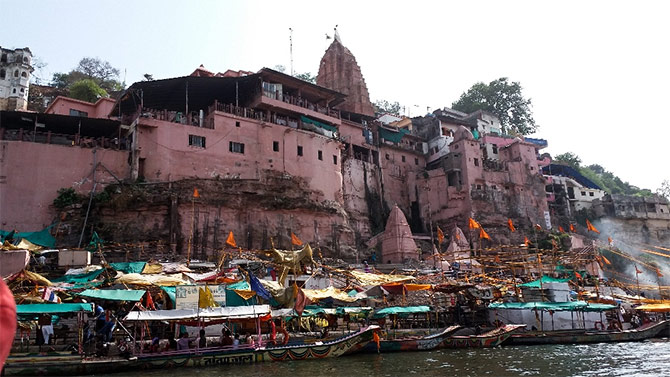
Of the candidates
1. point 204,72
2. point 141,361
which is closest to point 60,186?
point 204,72

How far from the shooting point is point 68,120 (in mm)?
32688

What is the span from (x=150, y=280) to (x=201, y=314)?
4.91 meters

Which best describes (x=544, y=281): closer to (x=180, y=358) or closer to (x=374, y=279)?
(x=374, y=279)

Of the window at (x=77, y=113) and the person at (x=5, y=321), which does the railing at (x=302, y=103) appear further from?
the person at (x=5, y=321)

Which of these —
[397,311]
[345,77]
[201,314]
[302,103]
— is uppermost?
[345,77]

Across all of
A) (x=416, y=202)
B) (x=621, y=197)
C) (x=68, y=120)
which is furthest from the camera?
(x=621, y=197)

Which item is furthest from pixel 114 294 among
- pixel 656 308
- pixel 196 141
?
pixel 656 308

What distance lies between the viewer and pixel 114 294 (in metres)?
18.3

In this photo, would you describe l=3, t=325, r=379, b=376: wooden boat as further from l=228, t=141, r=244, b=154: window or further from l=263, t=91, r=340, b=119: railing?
l=263, t=91, r=340, b=119: railing

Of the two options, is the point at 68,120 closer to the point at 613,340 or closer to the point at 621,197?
the point at 613,340

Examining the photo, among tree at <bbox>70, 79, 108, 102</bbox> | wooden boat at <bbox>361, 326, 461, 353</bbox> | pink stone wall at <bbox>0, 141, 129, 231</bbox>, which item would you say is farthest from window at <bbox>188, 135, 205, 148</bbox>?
wooden boat at <bbox>361, 326, 461, 353</bbox>

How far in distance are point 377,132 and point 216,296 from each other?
34.9 metres

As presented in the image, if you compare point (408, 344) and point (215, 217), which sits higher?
point (215, 217)

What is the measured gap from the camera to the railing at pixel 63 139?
3069cm
